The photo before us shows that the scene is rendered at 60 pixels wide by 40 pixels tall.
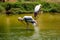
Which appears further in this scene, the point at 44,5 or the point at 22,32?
the point at 44,5

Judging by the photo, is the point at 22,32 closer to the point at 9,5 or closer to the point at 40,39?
the point at 40,39

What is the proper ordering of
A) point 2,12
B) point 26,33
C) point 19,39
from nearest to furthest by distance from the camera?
point 19,39 < point 26,33 < point 2,12

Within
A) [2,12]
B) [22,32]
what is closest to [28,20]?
[22,32]

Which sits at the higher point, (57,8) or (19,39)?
(19,39)

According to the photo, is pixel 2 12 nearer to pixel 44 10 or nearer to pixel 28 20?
pixel 44 10

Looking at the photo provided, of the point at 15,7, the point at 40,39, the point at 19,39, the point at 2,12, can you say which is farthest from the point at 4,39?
the point at 15,7

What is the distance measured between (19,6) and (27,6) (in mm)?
958

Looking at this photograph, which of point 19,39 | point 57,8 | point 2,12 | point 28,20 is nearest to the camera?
point 19,39

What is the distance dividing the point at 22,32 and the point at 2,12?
16.1 meters

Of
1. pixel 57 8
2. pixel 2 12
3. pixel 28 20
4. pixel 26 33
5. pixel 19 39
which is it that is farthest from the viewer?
pixel 57 8

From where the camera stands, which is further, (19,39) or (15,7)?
(15,7)

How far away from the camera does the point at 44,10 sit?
3072cm

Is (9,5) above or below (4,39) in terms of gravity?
below

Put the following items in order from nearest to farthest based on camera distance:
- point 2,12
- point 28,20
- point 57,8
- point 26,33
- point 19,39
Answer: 1. point 19,39
2. point 26,33
3. point 28,20
4. point 2,12
5. point 57,8
